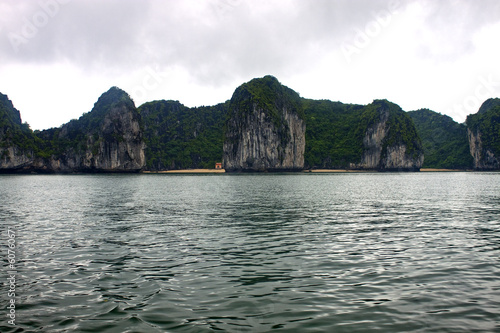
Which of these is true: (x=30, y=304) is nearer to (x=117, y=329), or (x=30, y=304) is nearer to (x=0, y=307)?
(x=0, y=307)

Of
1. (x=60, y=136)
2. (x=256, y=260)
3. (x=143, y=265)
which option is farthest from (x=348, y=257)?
(x=60, y=136)

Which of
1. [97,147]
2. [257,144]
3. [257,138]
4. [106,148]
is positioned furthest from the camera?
[257,138]

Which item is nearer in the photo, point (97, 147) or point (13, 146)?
point (13, 146)

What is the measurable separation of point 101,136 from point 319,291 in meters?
179

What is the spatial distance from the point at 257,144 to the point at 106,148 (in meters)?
75.3

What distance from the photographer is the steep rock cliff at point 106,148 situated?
16788cm

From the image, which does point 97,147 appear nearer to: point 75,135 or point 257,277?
point 75,135

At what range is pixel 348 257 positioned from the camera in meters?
13.3

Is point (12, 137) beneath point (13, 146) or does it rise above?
above

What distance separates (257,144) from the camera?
7116 inches

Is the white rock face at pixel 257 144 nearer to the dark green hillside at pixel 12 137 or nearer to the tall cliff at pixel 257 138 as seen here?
the tall cliff at pixel 257 138

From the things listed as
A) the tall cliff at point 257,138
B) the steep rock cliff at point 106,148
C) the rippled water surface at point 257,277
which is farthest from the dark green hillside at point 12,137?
the rippled water surface at point 257,277

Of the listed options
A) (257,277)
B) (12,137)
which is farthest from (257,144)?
(257,277)

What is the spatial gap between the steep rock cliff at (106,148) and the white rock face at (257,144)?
4847cm
